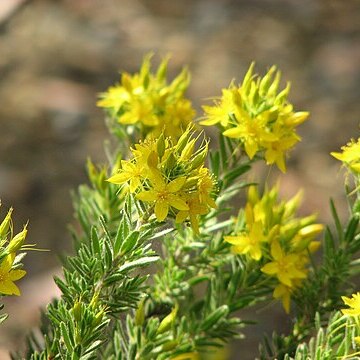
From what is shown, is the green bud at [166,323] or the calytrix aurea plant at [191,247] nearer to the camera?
the calytrix aurea plant at [191,247]

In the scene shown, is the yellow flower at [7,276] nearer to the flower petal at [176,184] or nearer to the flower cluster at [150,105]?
the flower petal at [176,184]

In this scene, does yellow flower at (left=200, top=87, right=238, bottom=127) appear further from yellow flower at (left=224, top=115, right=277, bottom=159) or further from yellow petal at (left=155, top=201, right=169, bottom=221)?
yellow petal at (left=155, top=201, right=169, bottom=221)

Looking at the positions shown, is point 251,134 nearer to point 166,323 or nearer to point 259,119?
point 259,119

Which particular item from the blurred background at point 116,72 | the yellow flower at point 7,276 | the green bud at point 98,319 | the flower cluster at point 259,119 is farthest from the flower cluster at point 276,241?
the blurred background at point 116,72

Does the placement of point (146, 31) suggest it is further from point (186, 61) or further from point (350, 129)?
point (350, 129)

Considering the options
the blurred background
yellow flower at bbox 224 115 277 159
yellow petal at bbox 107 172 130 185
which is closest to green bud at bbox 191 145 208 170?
yellow petal at bbox 107 172 130 185

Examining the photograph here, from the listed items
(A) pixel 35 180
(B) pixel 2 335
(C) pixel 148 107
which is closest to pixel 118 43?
(A) pixel 35 180
